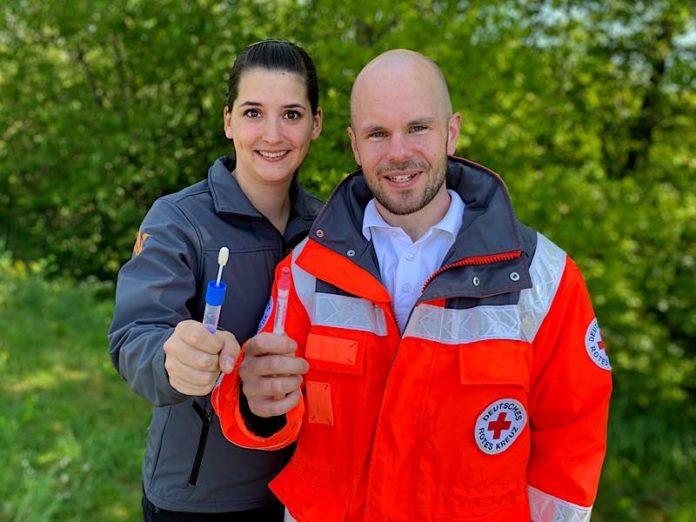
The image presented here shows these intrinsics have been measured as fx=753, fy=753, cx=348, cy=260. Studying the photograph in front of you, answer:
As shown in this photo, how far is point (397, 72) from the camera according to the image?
7.66 ft

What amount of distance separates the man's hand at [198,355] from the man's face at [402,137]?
2.86ft

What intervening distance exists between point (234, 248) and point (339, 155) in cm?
122

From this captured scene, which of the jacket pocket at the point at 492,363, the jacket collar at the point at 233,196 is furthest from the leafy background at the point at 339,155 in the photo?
the jacket pocket at the point at 492,363

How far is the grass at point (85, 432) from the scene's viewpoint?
4434 millimetres

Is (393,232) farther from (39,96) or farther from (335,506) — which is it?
(39,96)

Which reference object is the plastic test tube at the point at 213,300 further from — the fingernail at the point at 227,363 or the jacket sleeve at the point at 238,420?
the jacket sleeve at the point at 238,420

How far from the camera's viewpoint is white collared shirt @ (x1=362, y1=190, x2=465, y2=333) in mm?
2293

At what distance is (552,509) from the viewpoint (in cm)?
224

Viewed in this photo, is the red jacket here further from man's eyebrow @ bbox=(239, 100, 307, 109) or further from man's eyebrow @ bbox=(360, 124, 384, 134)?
man's eyebrow @ bbox=(239, 100, 307, 109)

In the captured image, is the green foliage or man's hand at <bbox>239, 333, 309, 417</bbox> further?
the green foliage

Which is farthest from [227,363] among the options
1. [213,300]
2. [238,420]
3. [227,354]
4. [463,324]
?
[463,324]

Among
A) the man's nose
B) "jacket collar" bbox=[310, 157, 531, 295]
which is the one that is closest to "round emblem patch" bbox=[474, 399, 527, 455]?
"jacket collar" bbox=[310, 157, 531, 295]

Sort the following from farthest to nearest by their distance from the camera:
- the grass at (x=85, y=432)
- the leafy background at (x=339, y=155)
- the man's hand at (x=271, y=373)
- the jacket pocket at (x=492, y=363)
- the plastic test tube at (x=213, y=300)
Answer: the grass at (x=85, y=432) → the leafy background at (x=339, y=155) → the jacket pocket at (x=492, y=363) → the man's hand at (x=271, y=373) → the plastic test tube at (x=213, y=300)

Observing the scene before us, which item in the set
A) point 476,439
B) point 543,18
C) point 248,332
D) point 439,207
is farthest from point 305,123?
point 543,18
